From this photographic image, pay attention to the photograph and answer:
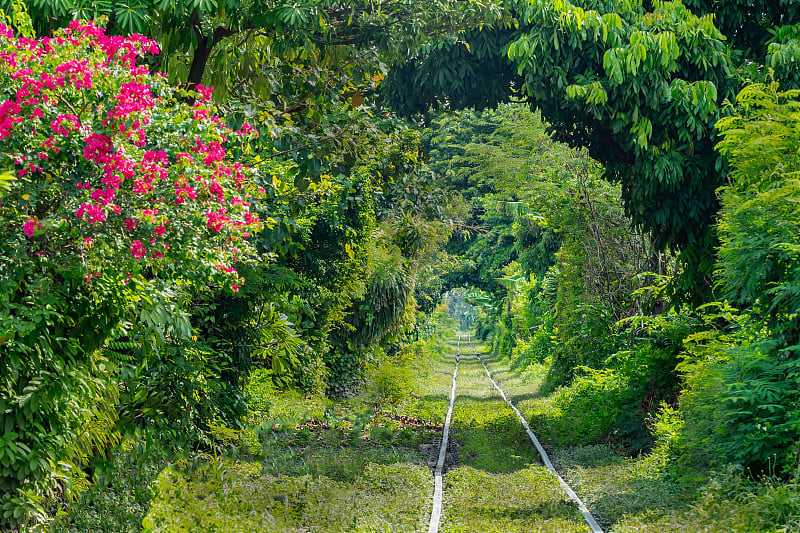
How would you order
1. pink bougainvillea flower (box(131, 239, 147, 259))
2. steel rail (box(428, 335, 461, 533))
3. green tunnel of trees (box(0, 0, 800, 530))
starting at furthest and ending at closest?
steel rail (box(428, 335, 461, 533)) → green tunnel of trees (box(0, 0, 800, 530)) → pink bougainvillea flower (box(131, 239, 147, 259))

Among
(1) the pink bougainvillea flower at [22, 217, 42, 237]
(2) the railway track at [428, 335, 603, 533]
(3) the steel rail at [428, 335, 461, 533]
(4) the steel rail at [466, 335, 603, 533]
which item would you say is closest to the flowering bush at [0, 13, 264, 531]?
(1) the pink bougainvillea flower at [22, 217, 42, 237]

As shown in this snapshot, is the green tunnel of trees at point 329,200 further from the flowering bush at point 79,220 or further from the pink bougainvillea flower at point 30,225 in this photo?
the pink bougainvillea flower at point 30,225

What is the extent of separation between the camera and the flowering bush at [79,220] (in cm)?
548

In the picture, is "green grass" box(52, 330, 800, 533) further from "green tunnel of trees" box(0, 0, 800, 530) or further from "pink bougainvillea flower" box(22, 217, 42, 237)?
"pink bougainvillea flower" box(22, 217, 42, 237)

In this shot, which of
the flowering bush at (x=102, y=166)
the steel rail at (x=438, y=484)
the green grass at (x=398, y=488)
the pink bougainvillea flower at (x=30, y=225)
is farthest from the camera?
the steel rail at (x=438, y=484)

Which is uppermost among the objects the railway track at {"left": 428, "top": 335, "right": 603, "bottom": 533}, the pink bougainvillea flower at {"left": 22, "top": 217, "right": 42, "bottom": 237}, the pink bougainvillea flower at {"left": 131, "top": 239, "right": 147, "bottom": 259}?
the pink bougainvillea flower at {"left": 22, "top": 217, "right": 42, "bottom": 237}

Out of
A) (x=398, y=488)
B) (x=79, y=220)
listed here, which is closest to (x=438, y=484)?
(x=398, y=488)

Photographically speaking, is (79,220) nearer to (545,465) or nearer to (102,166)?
(102,166)

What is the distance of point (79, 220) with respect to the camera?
219 inches

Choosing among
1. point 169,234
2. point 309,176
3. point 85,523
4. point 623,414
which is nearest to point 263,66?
point 309,176

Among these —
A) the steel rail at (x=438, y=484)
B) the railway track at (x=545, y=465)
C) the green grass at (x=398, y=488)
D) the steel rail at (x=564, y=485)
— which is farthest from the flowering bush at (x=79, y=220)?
the steel rail at (x=564, y=485)

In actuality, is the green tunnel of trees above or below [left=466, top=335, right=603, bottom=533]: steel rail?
above

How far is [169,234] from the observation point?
5988mm

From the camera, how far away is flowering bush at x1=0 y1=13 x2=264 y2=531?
5.48 m
